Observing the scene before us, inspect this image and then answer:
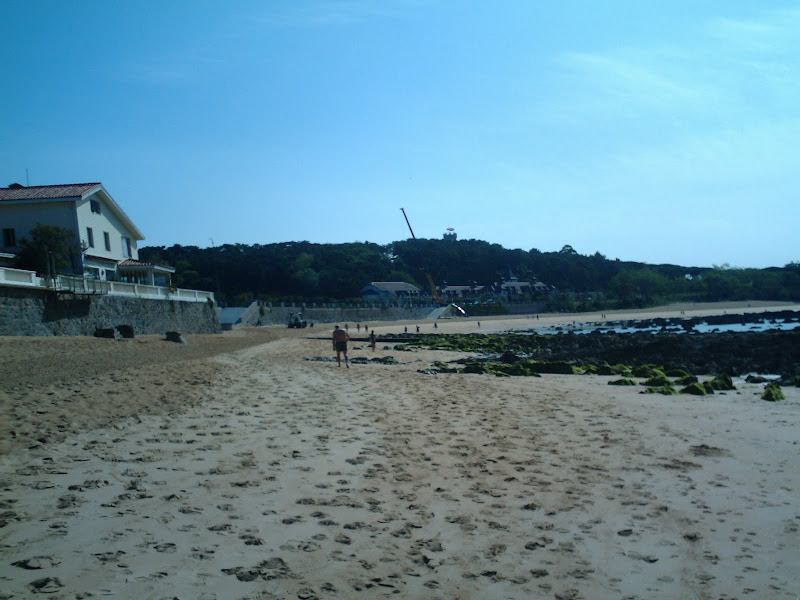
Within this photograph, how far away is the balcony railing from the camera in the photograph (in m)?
19.8

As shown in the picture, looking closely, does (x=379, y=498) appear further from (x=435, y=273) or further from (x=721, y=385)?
(x=435, y=273)

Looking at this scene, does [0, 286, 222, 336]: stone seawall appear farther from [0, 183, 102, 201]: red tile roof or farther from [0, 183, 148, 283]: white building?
[0, 183, 102, 201]: red tile roof

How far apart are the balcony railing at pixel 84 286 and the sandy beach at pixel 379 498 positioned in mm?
11431

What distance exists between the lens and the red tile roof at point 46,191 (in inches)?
1215

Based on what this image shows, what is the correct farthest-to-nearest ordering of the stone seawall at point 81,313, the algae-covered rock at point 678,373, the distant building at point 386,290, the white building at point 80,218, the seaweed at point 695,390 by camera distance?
the distant building at point 386,290
the white building at point 80,218
the stone seawall at point 81,313
the algae-covered rock at point 678,373
the seaweed at point 695,390

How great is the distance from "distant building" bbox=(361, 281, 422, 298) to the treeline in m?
2.08

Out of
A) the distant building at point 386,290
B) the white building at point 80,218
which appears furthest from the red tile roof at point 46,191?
the distant building at point 386,290

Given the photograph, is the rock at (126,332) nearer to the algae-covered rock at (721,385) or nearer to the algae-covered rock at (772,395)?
the algae-covered rock at (721,385)

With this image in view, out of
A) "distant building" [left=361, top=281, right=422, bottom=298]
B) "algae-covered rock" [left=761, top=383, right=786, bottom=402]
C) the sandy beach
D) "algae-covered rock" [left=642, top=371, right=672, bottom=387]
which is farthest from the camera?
"distant building" [left=361, top=281, right=422, bottom=298]

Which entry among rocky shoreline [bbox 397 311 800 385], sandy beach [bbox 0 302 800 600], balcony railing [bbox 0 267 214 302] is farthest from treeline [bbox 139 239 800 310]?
sandy beach [bbox 0 302 800 600]

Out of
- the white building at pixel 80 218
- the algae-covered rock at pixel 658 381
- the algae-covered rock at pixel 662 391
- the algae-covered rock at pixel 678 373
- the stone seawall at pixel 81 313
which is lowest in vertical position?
the algae-covered rock at pixel 678 373

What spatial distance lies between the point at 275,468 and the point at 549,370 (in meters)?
13.6

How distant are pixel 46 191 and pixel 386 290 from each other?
224ft

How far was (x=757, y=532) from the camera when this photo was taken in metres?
5.09
